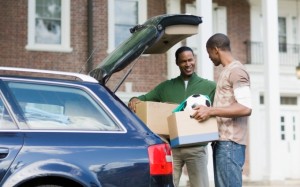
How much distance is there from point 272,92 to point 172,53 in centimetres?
290

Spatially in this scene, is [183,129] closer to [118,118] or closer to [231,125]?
[231,125]

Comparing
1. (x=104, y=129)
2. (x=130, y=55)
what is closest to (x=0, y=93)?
(x=104, y=129)

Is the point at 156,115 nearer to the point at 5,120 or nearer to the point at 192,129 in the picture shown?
the point at 192,129

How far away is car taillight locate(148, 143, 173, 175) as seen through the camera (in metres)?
4.71

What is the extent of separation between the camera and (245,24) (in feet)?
58.9

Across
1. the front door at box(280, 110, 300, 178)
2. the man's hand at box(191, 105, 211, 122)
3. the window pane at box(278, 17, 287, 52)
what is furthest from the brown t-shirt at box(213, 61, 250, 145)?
the window pane at box(278, 17, 287, 52)

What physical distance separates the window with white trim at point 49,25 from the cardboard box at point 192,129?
A: 1079 cm

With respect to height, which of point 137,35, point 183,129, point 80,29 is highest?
point 80,29

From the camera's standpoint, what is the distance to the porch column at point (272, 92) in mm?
14898

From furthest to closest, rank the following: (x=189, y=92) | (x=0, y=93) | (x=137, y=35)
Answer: (x=189, y=92)
(x=137, y=35)
(x=0, y=93)

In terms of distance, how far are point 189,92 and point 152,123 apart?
71cm

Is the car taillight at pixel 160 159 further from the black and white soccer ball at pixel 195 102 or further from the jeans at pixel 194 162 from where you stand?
the jeans at pixel 194 162

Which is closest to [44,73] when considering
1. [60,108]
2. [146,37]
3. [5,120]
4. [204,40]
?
[60,108]

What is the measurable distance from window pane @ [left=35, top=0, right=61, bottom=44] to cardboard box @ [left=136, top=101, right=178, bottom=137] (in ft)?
34.2
